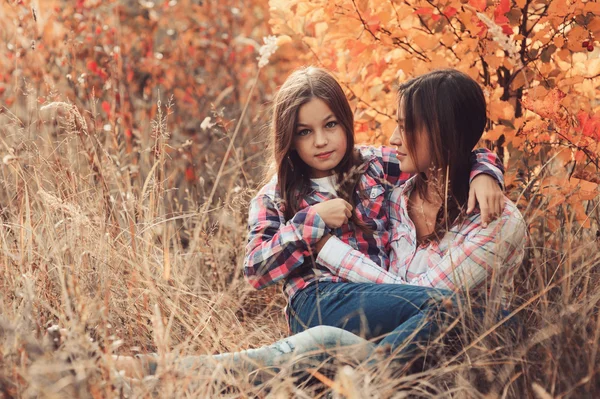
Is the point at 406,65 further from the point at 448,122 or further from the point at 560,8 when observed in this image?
the point at 560,8

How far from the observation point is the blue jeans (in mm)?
2020

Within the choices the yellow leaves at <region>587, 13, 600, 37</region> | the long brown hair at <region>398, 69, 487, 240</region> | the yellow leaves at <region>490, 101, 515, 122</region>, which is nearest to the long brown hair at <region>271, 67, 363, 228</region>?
the long brown hair at <region>398, 69, 487, 240</region>

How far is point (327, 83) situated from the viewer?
2.60 meters

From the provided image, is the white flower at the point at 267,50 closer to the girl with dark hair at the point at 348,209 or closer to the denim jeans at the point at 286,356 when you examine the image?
the girl with dark hair at the point at 348,209

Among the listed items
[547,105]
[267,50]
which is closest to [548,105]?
[547,105]

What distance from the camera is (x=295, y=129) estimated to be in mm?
2582

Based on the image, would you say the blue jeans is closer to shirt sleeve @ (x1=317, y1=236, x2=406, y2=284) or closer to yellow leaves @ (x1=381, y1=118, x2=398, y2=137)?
shirt sleeve @ (x1=317, y1=236, x2=406, y2=284)

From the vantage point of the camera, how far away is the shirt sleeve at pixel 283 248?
93.7 inches

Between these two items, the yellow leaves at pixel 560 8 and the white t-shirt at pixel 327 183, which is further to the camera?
the white t-shirt at pixel 327 183

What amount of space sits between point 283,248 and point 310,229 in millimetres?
113

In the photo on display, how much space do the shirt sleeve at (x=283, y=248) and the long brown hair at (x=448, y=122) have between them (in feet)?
1.36

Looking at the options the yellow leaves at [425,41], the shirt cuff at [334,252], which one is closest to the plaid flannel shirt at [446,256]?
the shirt cuff at [334,252]

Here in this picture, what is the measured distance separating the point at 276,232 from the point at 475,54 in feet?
3.34

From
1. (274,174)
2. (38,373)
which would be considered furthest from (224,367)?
(274,174)
